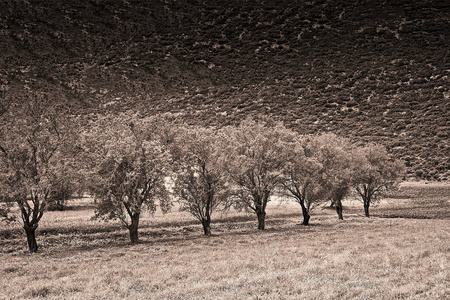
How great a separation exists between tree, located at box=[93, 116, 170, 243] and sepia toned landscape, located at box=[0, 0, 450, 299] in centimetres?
15

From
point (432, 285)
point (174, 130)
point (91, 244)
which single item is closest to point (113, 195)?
point (91, 244)

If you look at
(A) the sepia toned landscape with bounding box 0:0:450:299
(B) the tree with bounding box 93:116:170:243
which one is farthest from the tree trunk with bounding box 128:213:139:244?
(A) the sepia toned landscape with bounding box 0:0:450:299

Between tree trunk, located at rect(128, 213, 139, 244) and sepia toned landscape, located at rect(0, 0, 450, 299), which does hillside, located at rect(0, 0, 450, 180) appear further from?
tree trunk, located at rect(128, 213, 139, 244)

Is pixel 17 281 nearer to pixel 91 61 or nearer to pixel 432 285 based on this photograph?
pixel 432 285

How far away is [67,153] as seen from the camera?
3152 cm

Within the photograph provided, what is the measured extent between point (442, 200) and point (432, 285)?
5105 cm

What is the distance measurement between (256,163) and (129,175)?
14104 millimetres

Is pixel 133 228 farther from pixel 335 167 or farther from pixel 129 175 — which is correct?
pixel 335 167

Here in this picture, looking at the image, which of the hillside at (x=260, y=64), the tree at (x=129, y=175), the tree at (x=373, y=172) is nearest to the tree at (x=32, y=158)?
the tree at (x=129, y=175)

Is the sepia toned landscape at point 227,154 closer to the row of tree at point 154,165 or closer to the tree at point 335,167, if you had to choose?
the row of tree at point 154,165

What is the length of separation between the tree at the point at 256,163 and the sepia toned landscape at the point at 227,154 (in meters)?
0.20

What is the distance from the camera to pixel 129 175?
27922 millimetres

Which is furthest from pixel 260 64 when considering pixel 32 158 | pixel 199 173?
pixel 32 158

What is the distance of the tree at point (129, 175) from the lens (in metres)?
28.4
